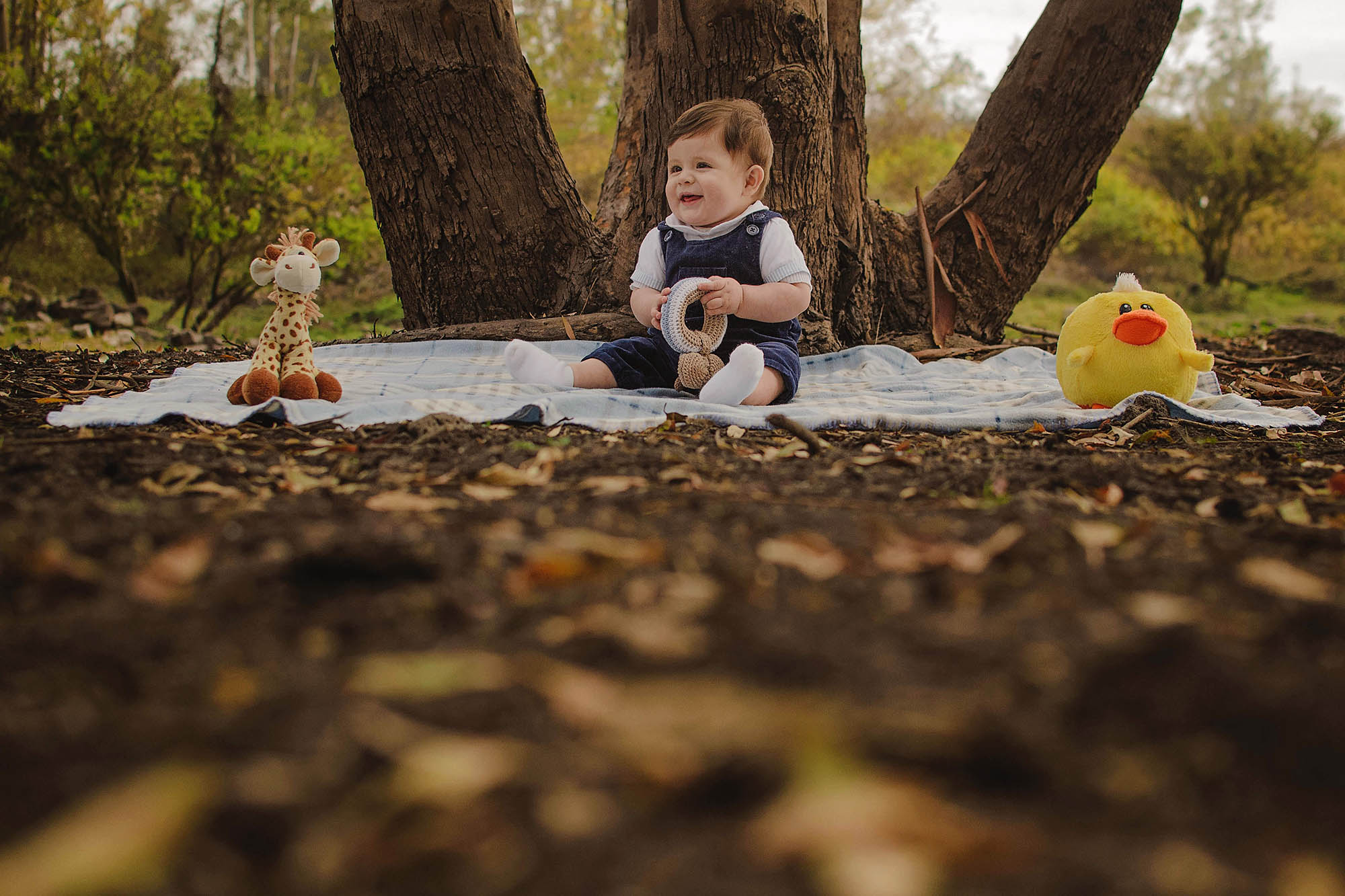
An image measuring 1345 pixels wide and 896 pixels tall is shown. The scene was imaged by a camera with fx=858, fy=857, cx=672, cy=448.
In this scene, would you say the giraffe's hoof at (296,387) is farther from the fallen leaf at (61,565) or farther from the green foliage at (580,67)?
the green foliage at (580,67)

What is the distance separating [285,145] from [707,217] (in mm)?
5669

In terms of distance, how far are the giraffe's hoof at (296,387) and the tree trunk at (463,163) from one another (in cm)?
171

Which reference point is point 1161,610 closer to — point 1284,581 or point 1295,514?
point 1284,581

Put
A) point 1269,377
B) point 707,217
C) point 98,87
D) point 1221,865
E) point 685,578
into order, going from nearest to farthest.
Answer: point 1221,865 → point 685,578 → point 707,217 → point 1269,377 → point 98,87

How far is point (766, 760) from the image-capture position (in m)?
0.68

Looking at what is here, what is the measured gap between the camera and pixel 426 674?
0.81m

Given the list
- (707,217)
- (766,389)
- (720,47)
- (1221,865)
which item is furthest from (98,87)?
(1221,865)

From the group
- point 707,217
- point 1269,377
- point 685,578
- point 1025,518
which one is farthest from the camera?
point 1269,377

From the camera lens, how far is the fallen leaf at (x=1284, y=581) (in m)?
1.00

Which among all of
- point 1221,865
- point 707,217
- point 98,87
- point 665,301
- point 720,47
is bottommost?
point 1221,865

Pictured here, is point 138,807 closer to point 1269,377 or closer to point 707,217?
point 707,217

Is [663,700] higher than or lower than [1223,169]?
lower

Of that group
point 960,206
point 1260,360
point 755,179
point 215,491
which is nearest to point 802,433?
point 215,491

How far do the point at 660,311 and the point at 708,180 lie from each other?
20.6 inches
